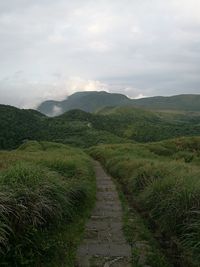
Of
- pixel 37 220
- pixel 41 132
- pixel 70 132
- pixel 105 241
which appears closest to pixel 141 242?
pixel 105 241

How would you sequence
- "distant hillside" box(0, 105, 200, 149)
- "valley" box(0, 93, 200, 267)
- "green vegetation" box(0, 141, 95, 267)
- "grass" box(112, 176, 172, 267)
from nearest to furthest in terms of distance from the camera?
"green vegetation" box(0, 141, 95, 267) < "valley" box(0, 93, 200, 267) < "grass" box(112, 176, 172, 267) < "distant hillside" box(0, 105, 200, 149)

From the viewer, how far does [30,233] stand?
24.7ft

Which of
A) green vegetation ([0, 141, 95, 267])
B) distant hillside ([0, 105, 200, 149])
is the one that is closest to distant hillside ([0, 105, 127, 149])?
distant hillside ([0, 105, 200, 149])

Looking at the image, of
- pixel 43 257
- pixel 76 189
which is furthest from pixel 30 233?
pixel 76 189

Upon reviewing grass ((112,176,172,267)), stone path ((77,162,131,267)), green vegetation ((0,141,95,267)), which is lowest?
grass ((112,176,172,267))

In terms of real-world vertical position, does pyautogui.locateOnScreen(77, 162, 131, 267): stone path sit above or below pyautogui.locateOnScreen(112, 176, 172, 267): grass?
above

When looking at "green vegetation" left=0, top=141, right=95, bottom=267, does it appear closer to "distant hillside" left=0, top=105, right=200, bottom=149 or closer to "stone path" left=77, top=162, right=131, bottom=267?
"stone path" left=77, top=162, right=131, bottom=267

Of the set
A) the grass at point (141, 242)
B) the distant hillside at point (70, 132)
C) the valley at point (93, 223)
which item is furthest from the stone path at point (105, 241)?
the distant hillside at point (70, 132)

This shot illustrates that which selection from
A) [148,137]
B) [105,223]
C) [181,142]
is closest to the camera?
[105,223]

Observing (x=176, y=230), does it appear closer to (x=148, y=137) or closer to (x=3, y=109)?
(x=148, y=137)

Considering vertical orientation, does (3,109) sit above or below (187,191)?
above

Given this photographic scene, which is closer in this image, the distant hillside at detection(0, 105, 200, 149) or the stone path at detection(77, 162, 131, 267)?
the stone path at detection(77, 162, 131, 267)

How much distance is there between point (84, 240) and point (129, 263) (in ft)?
5.64

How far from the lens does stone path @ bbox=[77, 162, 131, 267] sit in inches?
303
